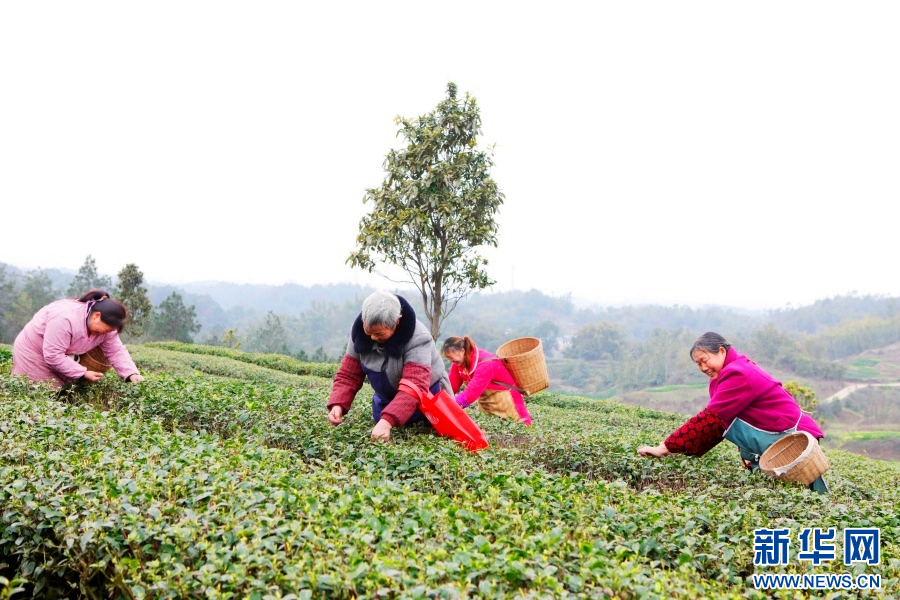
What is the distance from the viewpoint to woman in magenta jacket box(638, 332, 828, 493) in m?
3.88

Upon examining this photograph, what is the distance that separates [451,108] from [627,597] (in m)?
9.69

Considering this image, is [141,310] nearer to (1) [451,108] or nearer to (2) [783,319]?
(1) [451,108]

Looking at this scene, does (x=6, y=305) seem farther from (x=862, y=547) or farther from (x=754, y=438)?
(x=862, y=547)

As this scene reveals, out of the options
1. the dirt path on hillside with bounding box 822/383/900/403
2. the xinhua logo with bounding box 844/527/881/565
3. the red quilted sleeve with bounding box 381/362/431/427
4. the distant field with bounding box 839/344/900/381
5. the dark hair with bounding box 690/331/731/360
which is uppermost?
the dark hair with bounding box 690/331/731/360

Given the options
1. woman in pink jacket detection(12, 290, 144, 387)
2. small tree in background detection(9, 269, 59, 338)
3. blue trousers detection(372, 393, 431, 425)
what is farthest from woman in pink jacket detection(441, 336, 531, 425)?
small tree in background detection(9, 269, 59, 338)

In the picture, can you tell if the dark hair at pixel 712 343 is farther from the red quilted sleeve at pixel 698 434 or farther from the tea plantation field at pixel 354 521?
the tea plantation field at pixel 354 521

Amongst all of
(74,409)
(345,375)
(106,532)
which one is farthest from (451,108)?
(106,532)

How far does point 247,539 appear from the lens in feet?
6.92

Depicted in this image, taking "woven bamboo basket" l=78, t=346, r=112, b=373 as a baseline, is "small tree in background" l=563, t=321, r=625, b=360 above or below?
below

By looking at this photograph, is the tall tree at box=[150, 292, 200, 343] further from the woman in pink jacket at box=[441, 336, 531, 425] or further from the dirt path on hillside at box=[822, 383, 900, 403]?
the dirt path on hillside at box=[822, 383, 900, 403]

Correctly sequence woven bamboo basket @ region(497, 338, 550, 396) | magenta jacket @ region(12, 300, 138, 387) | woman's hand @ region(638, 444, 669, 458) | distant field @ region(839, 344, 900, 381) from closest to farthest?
1. woman's hand @ region(638, 444, 669, 458)
2. magenta jacket @ region(12, 300, 138, 387)
3. woven bamboo basket @ region(497, 338, 550, 396)
4. distant field @ region(839, 344, 900, 381)

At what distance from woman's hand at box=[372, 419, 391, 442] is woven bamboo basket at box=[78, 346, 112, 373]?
118 inches

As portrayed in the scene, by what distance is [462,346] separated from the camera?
243 inches

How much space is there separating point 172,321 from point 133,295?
360 inches
